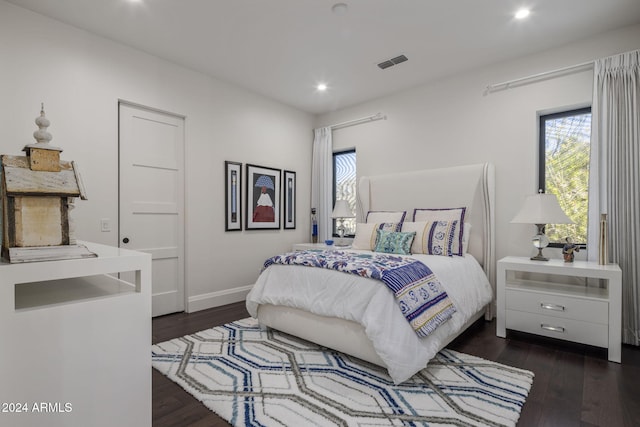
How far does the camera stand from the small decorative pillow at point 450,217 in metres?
3.29

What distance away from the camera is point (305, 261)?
2666 mm

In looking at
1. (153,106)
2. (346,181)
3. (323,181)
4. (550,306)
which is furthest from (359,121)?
(550,306)

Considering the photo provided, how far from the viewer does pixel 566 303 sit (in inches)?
105

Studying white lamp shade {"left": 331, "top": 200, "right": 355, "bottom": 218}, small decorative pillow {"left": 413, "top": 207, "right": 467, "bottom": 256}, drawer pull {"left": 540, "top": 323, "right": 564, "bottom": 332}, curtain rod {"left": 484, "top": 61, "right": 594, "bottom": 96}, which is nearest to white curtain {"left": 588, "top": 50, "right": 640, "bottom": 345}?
curtain rod {"left": 484, "top": 61, "right": 594, "bottom": 96}

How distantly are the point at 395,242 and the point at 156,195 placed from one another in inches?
101

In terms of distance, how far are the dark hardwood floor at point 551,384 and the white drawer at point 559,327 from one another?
107 mm

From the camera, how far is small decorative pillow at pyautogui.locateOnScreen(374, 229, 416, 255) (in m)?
3.35

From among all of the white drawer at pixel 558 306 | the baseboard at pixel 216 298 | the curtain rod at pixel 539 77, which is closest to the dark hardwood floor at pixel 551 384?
the white drawer at pixel 558 306

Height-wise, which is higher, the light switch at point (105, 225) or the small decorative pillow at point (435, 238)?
the light switch at point (105, 225)

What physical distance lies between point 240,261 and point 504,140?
11.1 feet

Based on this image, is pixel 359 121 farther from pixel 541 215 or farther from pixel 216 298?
pixel 216 298

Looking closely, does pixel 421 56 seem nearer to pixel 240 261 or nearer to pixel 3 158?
pixel 240 261

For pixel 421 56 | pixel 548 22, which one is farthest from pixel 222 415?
pixel 548 22

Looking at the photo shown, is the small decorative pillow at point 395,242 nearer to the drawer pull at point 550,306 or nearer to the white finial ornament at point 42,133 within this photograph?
the drawer pull at point 550,306
